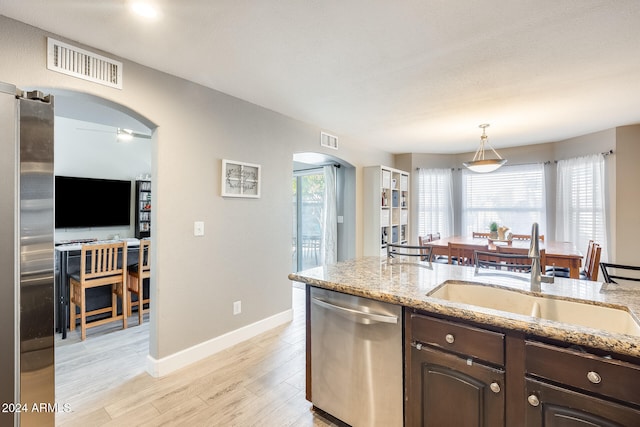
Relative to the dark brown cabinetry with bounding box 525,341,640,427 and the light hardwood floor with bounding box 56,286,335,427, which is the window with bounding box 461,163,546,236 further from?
the dark brown cabinetry with bounding box 525,341,640,427

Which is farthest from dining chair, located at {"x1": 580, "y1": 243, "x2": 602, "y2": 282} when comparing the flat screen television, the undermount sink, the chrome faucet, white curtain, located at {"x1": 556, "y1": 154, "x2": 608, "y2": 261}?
the flat screen television

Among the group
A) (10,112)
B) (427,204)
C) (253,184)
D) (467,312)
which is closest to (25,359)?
(10,112)

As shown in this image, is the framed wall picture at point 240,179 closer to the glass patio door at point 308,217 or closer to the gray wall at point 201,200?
the gray wall at point 201,200

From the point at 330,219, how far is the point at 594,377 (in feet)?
12.9

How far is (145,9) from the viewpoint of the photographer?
1607mm

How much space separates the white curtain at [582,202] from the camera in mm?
4094

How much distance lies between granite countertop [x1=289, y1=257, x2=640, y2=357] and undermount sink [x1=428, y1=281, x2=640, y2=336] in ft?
0.10

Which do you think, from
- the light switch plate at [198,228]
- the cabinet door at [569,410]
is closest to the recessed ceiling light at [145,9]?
the light switch plate at [198,228]

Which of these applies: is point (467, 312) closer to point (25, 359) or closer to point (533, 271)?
point (533, 271)

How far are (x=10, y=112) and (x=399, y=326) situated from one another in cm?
181

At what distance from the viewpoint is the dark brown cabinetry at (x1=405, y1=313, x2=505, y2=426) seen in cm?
123

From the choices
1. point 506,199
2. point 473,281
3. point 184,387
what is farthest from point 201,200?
point 506,199

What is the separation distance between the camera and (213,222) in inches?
107

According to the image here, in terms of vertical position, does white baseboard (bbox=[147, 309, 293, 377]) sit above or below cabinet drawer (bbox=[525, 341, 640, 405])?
below
